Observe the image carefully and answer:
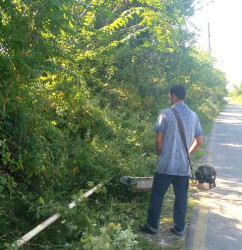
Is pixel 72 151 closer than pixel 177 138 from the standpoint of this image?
No

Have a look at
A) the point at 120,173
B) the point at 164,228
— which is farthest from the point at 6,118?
the point at 164,228

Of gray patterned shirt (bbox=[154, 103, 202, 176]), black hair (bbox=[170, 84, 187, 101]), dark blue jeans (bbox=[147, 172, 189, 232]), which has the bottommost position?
dark blue jeans (bbox=[147, 172, 189, 232])

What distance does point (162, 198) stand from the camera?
5.38 m

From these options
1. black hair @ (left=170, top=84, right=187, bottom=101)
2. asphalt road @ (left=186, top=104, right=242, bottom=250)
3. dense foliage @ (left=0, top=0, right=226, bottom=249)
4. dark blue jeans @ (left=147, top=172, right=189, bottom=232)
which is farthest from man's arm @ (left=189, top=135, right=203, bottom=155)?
dense foliage @ (left=0, top=0, right=226, bottom=249)

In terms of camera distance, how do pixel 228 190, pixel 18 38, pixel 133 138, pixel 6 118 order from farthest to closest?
pixel 133 138, pixel 228 190, pixel 6 118, pixel 18 38

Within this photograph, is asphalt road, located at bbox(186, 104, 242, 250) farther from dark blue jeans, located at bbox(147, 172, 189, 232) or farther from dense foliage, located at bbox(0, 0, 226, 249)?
dense foliage, located at bbox(0, 0, 226, 249)

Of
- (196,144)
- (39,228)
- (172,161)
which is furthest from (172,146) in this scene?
(39,228)

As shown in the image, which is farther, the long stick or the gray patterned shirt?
the gray patterned shirt

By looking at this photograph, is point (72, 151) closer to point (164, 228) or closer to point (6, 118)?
point (6, 118)

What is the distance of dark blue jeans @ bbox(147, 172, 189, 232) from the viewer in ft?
17.5

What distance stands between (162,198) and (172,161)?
1.81ft

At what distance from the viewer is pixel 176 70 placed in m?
19.0

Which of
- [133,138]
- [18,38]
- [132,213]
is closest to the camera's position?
[18,38]

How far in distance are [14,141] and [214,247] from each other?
118 inches
